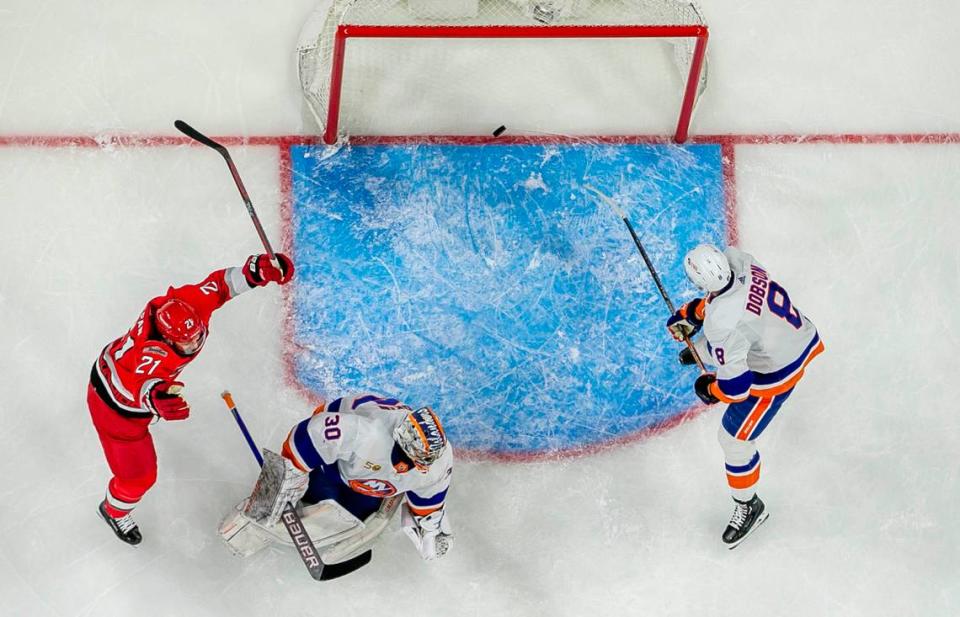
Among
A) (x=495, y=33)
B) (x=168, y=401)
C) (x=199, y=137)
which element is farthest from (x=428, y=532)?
(x=495, y=33)

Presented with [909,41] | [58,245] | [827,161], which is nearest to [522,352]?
[827,161]

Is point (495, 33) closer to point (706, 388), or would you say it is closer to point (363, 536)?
point (706, 388)

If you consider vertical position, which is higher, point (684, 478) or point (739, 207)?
point (739, 207)

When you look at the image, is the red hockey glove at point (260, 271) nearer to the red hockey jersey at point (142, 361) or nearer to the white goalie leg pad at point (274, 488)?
the red hockey jersey at point (142, 361)

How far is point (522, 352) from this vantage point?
15.7 ft

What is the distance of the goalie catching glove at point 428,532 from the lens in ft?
14.0

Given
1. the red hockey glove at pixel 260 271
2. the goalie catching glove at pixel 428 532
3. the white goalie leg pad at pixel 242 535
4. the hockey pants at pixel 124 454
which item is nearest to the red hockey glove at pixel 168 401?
the hockey pants at pixel 124 454

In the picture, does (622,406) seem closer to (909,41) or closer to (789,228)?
(789,228)

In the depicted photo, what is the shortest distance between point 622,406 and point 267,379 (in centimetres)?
139

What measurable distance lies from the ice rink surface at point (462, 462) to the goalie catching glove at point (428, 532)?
30cm

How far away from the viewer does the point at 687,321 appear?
4355 mm

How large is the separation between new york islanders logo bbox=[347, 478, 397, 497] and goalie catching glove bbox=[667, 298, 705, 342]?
116cm

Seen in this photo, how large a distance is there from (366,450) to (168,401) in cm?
65

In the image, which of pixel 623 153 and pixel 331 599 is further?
pixel 623 153
